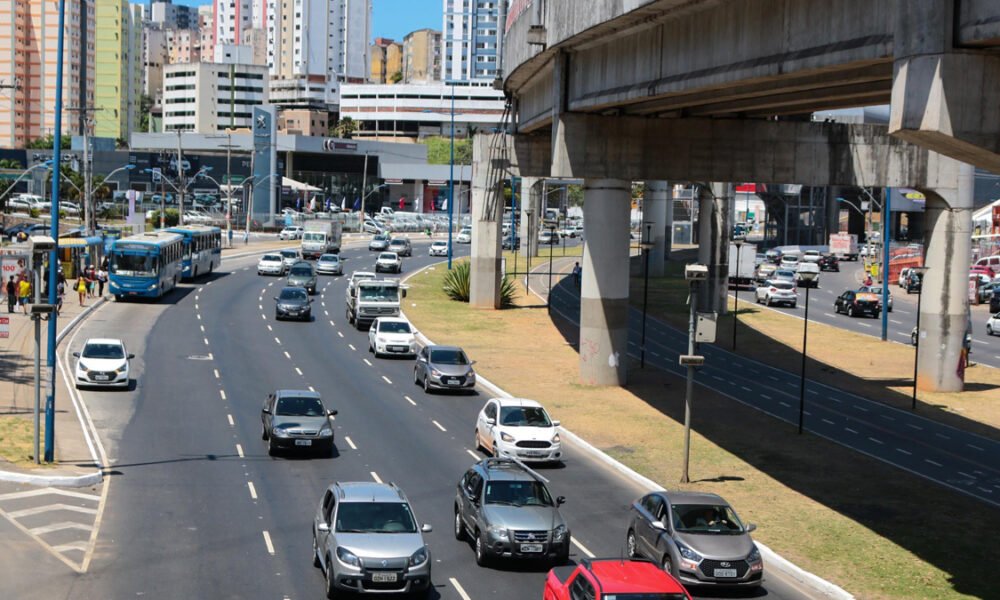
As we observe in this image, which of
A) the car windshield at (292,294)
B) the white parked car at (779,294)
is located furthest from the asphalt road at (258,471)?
the white parked car at (779,294)

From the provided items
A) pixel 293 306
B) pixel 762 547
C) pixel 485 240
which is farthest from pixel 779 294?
pixel 762 547

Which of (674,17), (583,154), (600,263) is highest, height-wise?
(674,17)

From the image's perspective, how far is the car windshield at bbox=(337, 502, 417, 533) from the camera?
65.1 ft

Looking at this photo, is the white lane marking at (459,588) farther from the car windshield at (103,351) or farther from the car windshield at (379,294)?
the car windshield at (379,294)

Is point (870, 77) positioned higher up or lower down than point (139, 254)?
higher up

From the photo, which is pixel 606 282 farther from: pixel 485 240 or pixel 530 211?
pixel 530 211

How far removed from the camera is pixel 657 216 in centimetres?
10406

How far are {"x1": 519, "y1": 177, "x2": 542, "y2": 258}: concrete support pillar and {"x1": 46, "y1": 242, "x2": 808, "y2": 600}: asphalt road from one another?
51980 mm

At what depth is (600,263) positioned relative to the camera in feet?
147

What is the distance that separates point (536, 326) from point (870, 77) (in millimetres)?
38055

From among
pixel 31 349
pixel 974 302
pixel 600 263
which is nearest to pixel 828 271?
pixel 974 302

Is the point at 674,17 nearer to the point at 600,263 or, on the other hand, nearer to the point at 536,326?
the point at 600,263

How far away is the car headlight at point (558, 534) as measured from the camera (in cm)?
2130

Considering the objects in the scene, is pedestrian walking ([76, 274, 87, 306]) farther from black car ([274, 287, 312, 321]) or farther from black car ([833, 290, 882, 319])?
black car ([833, 290, 882, 319])
